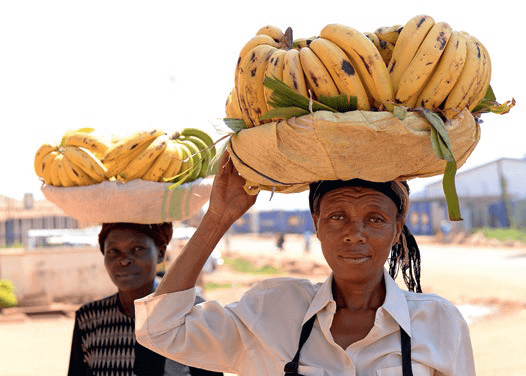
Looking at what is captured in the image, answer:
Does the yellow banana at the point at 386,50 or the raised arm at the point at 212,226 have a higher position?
the yellow banana at the point at 386,50

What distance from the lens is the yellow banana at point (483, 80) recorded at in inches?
70.0

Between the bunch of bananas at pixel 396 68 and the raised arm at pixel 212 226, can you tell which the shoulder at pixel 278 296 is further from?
the bunch of bananas at pixel 396 68

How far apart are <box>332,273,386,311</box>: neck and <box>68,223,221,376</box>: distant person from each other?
122 cm

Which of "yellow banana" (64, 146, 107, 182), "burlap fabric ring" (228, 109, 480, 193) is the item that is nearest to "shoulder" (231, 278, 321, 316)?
"burlap fabric ring" (228, 109, 480, 193)

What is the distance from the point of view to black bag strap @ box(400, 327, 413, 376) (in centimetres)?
171

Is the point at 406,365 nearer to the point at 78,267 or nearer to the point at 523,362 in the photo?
the point at 523,362

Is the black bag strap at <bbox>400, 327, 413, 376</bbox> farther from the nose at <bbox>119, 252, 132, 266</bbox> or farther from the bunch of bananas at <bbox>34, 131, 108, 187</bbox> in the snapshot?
the bunch of bananas at <bbox>34, 131, 108, 187</bbox>

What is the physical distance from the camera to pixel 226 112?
7.04 feet

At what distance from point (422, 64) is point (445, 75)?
74 millimetres

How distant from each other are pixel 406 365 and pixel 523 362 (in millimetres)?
9206

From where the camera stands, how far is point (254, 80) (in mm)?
1822

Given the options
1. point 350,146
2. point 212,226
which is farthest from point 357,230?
point 212,226

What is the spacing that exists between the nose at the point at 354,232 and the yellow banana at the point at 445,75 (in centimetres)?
40

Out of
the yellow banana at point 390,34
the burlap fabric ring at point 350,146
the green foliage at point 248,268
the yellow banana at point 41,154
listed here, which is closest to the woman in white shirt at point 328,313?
the burlap fabric ring at point 350,146
